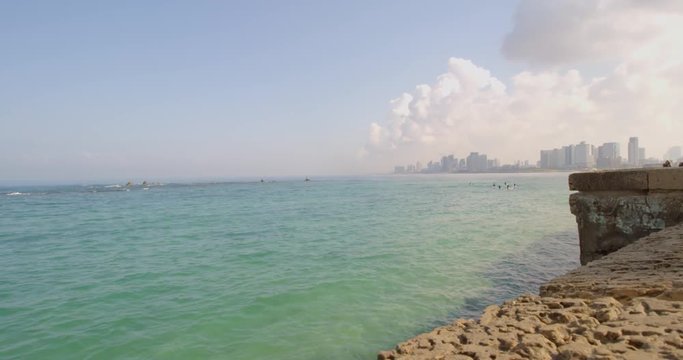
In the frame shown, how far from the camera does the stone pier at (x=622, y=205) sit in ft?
23.2

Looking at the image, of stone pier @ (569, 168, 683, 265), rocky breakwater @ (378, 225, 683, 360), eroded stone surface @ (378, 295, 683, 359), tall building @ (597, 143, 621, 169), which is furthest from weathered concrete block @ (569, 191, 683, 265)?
tall building @ (597, 143, 621, 169)

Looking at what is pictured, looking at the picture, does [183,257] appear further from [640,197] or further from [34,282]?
[640,197]

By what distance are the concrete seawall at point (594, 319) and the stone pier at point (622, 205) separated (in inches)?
9.8

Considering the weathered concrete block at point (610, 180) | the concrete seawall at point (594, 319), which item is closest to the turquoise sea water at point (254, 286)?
the concrete seawall at point (594, 319)

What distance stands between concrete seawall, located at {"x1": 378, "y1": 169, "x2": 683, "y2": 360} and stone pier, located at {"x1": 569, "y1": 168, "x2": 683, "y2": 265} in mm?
248

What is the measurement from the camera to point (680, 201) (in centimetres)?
699

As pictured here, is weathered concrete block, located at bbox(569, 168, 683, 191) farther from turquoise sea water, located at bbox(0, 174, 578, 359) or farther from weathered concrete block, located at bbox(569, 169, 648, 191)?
turquoise sea water, located at bbox(0, 174, 578, 359)

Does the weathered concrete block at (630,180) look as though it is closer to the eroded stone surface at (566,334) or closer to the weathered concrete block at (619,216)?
the weathered concrete block at (619,216)

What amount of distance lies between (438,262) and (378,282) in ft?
9.25

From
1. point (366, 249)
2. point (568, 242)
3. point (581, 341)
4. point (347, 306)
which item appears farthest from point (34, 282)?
point (568, 242)

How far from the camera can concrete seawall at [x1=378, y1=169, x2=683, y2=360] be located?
9.89 feet

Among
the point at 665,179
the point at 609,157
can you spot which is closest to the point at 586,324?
the point at 665,179

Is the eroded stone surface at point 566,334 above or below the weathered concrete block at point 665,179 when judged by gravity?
below

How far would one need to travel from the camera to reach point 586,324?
11.3 ft
